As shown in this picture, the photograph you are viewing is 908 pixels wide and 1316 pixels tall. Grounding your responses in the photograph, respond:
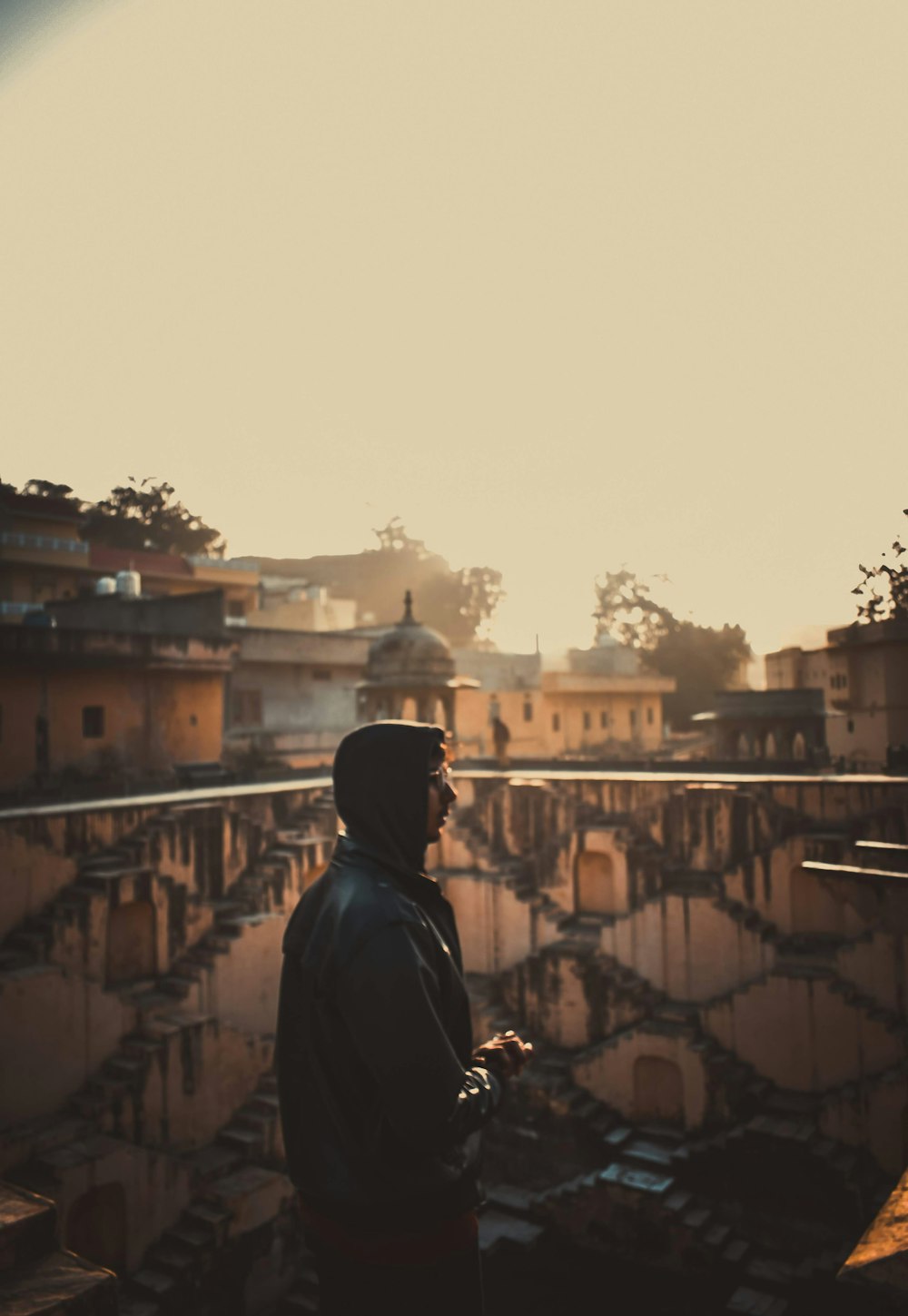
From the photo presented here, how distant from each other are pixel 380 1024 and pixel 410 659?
1785cm

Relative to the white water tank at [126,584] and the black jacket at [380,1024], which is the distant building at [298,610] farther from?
the black jacket at [380,1024]

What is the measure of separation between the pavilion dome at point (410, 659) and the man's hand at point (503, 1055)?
55.7 ft

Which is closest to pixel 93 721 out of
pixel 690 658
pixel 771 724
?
pixel 771 724

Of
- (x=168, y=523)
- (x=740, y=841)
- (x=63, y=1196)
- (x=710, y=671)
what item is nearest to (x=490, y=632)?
(x=710, y=671)

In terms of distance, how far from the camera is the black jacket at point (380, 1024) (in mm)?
2369

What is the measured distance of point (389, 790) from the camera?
2.82 m

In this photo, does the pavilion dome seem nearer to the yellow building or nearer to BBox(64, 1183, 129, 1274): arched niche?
BBox(64, 1183, 129, 1274): arched niche

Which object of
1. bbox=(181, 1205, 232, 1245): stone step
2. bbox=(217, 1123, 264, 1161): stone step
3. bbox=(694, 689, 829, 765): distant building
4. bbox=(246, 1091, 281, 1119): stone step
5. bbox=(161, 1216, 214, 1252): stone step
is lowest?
bbox=(161, 1216, 214, 1252): stone step

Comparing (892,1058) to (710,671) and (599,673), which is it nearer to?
(599,673)

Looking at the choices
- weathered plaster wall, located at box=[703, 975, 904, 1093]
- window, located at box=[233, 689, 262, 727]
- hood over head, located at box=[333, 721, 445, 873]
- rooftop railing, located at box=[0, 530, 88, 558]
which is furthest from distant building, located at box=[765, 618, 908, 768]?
rooftop railing, located at box=[0, 530, 88, 558]

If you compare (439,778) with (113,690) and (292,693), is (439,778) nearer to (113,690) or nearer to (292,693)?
(113,690)

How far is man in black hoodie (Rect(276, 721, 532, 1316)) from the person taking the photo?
2375mm

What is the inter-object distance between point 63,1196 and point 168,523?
31.4 meters

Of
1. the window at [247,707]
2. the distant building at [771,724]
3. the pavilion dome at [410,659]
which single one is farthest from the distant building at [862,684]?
the window at [247,707]
